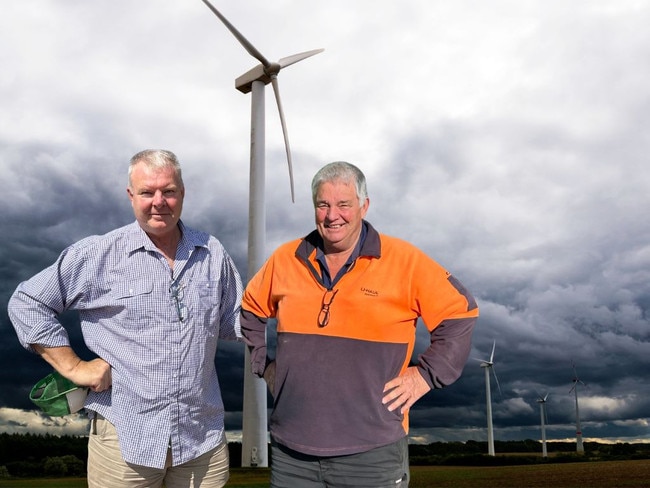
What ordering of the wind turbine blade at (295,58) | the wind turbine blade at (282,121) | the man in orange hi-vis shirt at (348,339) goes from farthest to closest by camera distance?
the wind turbine blade at (295,58), the wind turbine blade at (282,121), the man in orange hi-vis shirt at (348,339)

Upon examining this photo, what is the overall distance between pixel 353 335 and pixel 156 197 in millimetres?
1731

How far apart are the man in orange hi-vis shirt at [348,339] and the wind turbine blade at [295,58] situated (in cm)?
3362

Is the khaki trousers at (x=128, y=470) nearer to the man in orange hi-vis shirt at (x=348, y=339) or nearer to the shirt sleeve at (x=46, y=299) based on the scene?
the man in orange hi-vis shirt at (x=348, y=339)

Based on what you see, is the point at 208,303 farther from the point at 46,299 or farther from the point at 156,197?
the point at 46,299

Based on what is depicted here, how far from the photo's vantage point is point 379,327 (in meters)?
5.17

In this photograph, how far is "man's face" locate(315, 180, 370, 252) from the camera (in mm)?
5363

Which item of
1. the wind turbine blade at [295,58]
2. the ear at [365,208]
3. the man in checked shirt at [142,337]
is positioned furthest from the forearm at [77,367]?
the wind turbine blade at [295,58]

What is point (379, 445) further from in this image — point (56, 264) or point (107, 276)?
point (56, 264)

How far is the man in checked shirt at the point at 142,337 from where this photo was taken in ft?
17.2

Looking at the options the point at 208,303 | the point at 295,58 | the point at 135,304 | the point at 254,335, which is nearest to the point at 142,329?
the point at 135,304

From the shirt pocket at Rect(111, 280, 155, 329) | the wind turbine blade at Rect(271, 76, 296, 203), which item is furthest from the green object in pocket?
the wind turbine blade at Rect(271, 76, 296, 203)

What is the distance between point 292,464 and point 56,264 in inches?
88.8

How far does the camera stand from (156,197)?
529cm

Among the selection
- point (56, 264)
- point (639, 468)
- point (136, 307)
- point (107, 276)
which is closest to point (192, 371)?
point (136, 307)
